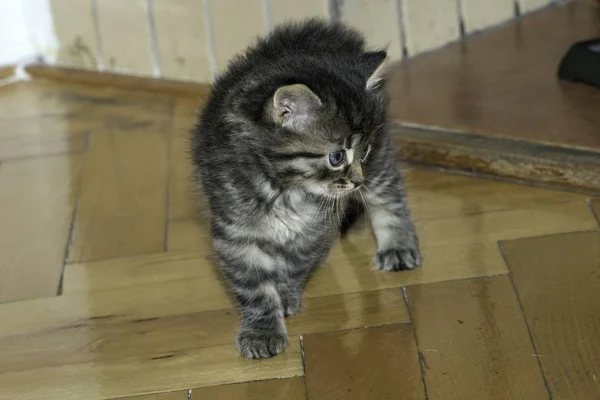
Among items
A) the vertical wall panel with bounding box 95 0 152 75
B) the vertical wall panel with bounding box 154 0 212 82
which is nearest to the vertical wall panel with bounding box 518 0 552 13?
the vertical wall panel with bounding box 154 0 212 82

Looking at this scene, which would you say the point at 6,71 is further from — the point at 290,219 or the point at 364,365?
the point at 364,365

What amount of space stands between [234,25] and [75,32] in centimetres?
53

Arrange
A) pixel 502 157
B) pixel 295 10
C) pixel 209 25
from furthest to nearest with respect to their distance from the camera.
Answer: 1. pixel 209 25
2. pixel 295 10
3. pixel 502 157

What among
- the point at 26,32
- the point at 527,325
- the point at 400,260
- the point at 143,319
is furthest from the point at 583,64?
the point at 26,32

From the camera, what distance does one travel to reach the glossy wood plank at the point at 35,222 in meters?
2.12

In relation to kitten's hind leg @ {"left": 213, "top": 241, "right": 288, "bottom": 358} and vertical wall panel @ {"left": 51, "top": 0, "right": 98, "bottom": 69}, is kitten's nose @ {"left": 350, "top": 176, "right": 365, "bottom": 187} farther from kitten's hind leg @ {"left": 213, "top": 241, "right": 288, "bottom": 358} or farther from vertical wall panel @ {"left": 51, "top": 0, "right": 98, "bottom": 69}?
vertical wall panel @ {"left": 51, "top": 0, "right": 98, "bottom": 69}

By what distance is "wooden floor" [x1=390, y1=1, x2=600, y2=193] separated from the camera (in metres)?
2.31

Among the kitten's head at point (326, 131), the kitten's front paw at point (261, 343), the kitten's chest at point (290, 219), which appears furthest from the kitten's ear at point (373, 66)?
the kitten's front paw at point (261, 343)

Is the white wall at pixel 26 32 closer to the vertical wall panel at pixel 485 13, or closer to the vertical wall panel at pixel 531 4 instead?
the vertical wall panel at pixel 485 13

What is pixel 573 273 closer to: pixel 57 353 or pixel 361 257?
pixel 361 257

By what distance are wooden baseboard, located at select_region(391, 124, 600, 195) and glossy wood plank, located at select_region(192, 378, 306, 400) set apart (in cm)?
82

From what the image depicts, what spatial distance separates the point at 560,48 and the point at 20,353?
1.70 m

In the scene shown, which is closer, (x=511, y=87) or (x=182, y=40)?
(x=511, y=87)

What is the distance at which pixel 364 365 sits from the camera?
1.76 m
